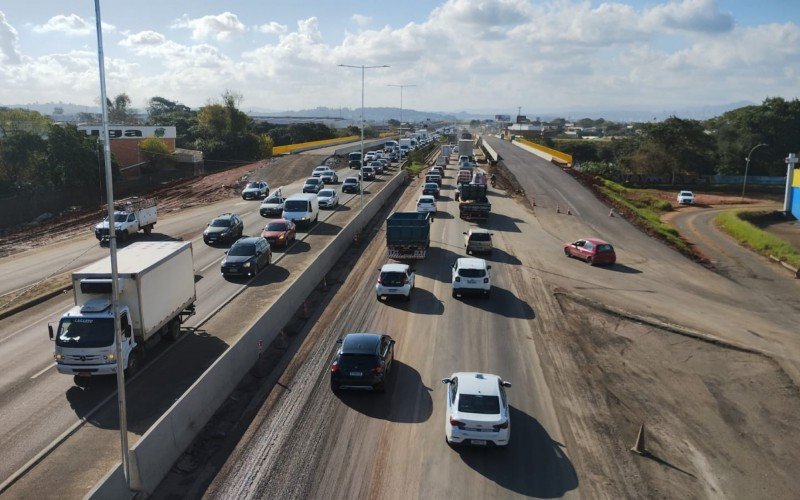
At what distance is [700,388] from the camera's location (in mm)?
18047

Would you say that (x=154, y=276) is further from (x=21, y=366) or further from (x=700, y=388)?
(x=700, y=388)

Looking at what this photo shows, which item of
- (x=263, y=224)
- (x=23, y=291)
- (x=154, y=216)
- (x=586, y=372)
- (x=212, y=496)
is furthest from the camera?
(x=263, y=224)

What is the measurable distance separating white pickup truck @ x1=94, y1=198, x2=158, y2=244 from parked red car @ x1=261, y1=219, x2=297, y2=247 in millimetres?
8496

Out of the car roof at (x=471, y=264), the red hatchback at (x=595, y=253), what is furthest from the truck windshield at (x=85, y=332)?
the red hatchback at (x=595, y=253)

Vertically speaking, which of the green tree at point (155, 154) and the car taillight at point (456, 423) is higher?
the green tree at point (155, 154)

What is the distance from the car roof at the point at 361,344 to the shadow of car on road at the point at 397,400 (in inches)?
43.7

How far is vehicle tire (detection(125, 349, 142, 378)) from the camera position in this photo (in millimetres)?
16323

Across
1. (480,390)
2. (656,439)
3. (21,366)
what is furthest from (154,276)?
(656,439)

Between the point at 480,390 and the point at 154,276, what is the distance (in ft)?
33.4

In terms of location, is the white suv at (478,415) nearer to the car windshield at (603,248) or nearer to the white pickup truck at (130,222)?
the car windshield at (603,248)

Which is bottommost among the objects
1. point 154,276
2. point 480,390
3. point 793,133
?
point 480,390

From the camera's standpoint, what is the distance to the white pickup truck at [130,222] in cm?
3434

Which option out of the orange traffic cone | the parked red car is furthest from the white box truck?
the parked red car

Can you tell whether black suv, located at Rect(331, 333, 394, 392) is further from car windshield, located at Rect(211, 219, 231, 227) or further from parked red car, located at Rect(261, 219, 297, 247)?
car windshield, located at Rect(211, 219, 231, 227)
